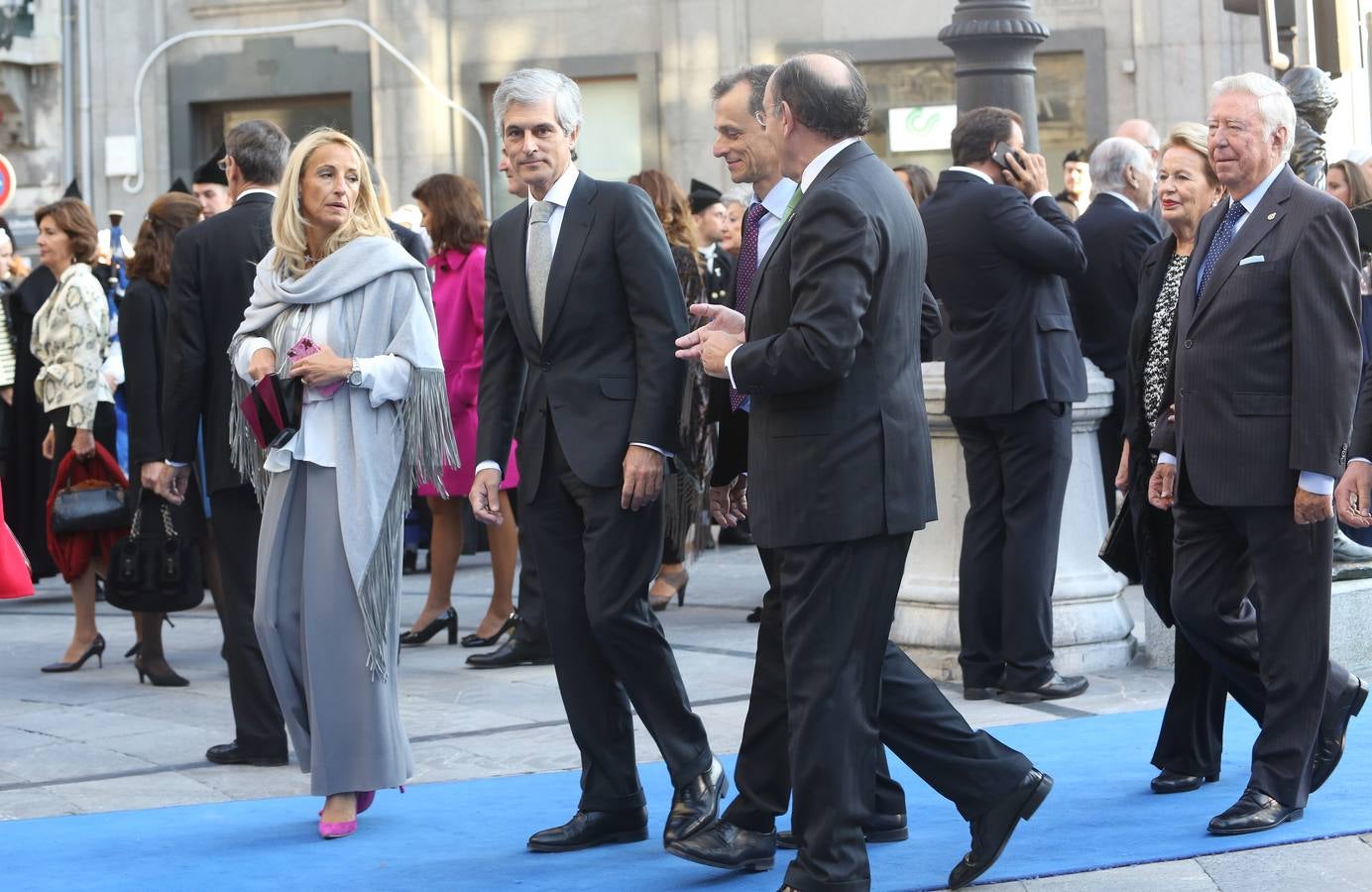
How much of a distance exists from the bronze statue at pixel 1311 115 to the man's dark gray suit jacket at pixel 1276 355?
220cm

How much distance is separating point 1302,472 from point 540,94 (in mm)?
2218

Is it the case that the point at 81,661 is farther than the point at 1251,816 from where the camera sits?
Yes

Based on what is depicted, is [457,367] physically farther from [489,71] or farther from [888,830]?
[489,71]

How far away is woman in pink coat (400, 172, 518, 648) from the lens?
30.2 feet

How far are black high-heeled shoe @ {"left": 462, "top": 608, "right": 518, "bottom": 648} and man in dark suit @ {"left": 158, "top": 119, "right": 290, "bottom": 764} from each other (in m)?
2.16

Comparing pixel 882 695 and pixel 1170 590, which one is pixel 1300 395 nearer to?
pixel 1170 590

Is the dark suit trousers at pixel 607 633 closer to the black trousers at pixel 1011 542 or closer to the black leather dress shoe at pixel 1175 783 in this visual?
the black leather dress shoe at pixel 1175 783

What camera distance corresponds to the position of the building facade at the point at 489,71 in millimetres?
20875

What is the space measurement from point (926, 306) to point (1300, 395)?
98.8 inches

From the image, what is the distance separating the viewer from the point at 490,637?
9195 mm

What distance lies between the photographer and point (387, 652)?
581 cm

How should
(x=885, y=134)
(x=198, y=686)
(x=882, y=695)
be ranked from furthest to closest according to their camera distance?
1. (x=885, y=134)
2. (x=198, y=686)
3. (x=882, y=695)

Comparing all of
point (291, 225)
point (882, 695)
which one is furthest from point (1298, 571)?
point (291, 225)

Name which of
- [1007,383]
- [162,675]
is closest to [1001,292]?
[1007,383]
